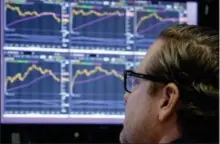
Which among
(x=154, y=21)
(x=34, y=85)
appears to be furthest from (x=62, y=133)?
(x=154, y=21)

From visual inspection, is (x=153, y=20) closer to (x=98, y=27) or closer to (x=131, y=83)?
(x=98, y=27)

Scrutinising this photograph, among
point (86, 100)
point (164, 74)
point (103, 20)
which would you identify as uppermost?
point (103, 20)

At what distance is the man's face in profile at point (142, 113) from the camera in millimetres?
914

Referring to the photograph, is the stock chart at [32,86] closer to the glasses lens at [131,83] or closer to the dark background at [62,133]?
the dark background at [62,133]

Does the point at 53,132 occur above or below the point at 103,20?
below

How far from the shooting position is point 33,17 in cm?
132

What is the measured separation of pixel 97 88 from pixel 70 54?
0.39ft

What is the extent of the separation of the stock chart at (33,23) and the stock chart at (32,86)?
6 centimetres

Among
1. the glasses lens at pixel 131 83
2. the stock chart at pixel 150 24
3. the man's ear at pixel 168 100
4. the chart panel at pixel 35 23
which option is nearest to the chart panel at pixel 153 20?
the stock chart at pixel 150 24

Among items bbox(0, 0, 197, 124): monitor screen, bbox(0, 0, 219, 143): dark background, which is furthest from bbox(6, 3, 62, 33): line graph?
bbox(0, 0, 219, 143): dark background

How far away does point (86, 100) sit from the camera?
52.6 inches

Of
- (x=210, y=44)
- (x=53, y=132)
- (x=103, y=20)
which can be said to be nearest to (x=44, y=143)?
(x=53, y=132)

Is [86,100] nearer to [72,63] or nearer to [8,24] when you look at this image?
[72,63]

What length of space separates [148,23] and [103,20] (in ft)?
0.42
